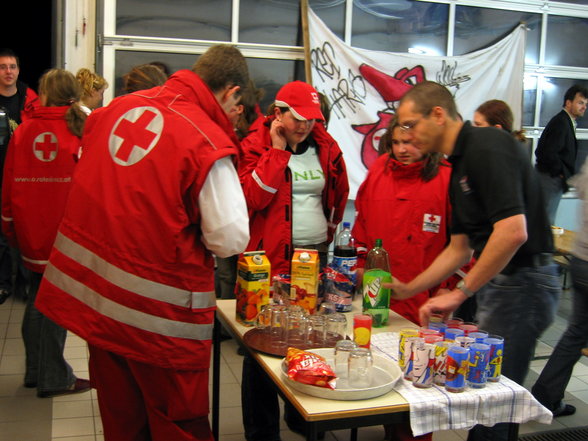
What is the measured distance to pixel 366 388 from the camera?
1863 mm

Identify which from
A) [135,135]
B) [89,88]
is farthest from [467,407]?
[89,88]

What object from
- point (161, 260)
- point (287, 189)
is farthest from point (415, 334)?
point (287, 189)

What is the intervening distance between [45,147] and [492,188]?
2.29 m

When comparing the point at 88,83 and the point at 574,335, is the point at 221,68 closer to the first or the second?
the point at 88,83

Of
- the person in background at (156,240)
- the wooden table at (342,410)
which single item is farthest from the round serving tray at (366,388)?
the person in background at (156,240)

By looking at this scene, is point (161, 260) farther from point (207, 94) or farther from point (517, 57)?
point (517, 57)

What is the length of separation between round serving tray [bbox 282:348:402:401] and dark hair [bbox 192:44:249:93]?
2.91ft

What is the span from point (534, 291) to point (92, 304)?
148 cm

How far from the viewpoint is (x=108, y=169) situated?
2.02m

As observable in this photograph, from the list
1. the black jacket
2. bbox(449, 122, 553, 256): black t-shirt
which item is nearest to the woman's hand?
bbox(449, 122, 553, 256): black t-shirt

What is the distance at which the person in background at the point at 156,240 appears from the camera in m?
1.96

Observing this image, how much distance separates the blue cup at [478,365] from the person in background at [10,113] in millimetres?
3479

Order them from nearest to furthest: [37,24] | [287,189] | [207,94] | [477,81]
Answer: [207,94] < [287,189] < [477,81] < [37,24]

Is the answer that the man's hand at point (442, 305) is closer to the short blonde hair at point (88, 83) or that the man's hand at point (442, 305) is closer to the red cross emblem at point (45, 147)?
the red cross emblem at point (45, 147)
